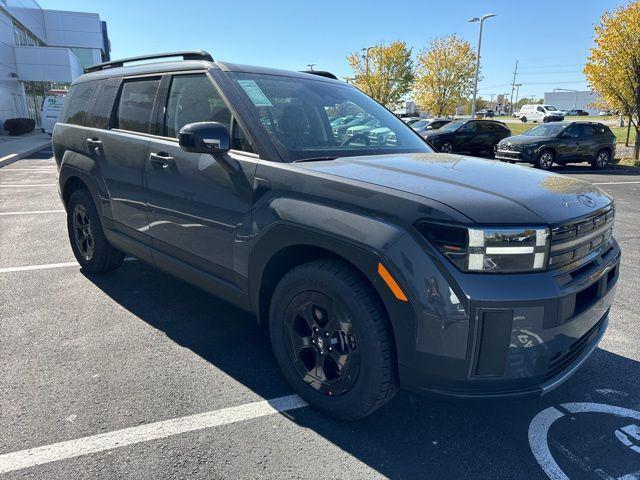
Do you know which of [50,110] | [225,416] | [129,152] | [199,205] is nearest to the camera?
[225,416]

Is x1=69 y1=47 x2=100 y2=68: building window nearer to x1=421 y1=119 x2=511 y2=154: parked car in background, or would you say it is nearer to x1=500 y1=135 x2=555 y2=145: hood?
x1=421 y1=119 x2=511 y2=154: parked car in background

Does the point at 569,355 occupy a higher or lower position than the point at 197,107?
lower

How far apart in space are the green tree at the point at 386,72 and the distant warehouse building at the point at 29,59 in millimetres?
23673

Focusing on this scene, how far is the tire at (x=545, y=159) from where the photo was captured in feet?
52.4

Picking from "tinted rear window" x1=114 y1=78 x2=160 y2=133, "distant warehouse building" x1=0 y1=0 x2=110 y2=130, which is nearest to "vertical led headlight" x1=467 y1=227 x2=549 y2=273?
"tinted rear window" x1=114 y1=78 x2=160 y2=133

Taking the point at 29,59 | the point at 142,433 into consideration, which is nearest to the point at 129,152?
the point at 142,433

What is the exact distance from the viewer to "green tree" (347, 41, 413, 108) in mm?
41375

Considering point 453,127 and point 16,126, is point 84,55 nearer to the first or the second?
point 16,126

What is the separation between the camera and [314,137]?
10.0 ft

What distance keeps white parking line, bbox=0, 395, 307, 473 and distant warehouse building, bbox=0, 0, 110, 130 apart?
3280cm

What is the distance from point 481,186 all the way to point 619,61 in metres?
17.3

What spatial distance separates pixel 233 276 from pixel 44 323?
6.01 feet

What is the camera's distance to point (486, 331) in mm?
2027

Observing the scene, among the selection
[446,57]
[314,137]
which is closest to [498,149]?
[314,137]
